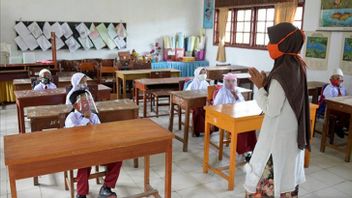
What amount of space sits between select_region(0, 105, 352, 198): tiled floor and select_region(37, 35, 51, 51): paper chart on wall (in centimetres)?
428

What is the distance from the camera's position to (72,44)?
7.78 meters

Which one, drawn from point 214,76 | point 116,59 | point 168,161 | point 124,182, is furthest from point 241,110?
point 116,59

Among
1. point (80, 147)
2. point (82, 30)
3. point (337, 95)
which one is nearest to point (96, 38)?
point (82, 30)

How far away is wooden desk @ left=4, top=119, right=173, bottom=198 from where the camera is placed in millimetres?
1919

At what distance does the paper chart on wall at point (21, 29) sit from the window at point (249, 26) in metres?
4.84

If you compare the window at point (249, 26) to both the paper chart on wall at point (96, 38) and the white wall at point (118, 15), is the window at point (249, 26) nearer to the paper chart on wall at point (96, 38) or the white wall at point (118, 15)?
the white wall at point (118, 15)

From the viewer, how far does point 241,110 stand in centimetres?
320

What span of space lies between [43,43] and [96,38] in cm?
125

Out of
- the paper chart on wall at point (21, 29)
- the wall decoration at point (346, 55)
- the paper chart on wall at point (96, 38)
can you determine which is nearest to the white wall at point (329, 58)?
the wall decoration at point (346, 55)

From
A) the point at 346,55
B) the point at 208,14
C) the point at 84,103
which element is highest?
the point at 208,14

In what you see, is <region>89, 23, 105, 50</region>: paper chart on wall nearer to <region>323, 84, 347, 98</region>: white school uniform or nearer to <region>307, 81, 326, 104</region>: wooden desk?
<region>307, 81, 326, 104</region>: wooden desk

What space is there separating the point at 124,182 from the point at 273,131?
70.3 inches

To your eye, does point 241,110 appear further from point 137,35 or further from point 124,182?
point 137,35

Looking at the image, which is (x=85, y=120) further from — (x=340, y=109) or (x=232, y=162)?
(x=340, y=109)
